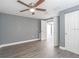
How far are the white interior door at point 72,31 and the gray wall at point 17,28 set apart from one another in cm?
357

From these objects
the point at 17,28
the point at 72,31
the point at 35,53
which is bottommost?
the point at 35,53

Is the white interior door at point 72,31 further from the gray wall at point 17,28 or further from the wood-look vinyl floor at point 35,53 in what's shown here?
the gray wall at point 17,28

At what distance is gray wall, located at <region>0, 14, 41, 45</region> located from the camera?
474cm

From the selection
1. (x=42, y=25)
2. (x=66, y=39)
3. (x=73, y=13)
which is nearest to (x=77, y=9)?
(x=73, y=13)

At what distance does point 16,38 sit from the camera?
17.8 ft

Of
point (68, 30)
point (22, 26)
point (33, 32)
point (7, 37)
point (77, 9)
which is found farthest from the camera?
point (33, 32)

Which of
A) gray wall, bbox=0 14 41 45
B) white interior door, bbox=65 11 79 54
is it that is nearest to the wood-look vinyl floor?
white interior door, bbox=65 11 79 54

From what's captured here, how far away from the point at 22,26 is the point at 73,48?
13.8 feet

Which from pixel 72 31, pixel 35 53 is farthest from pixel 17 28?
pixel 72 31

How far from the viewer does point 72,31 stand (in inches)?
140

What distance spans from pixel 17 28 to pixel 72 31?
406 cm

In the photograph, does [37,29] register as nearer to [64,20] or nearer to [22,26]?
[22,26]

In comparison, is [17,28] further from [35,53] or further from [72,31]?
[72,31]

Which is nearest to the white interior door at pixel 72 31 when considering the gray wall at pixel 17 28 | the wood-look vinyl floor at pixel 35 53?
the wood-look vinyl floor at pixel 35 53
